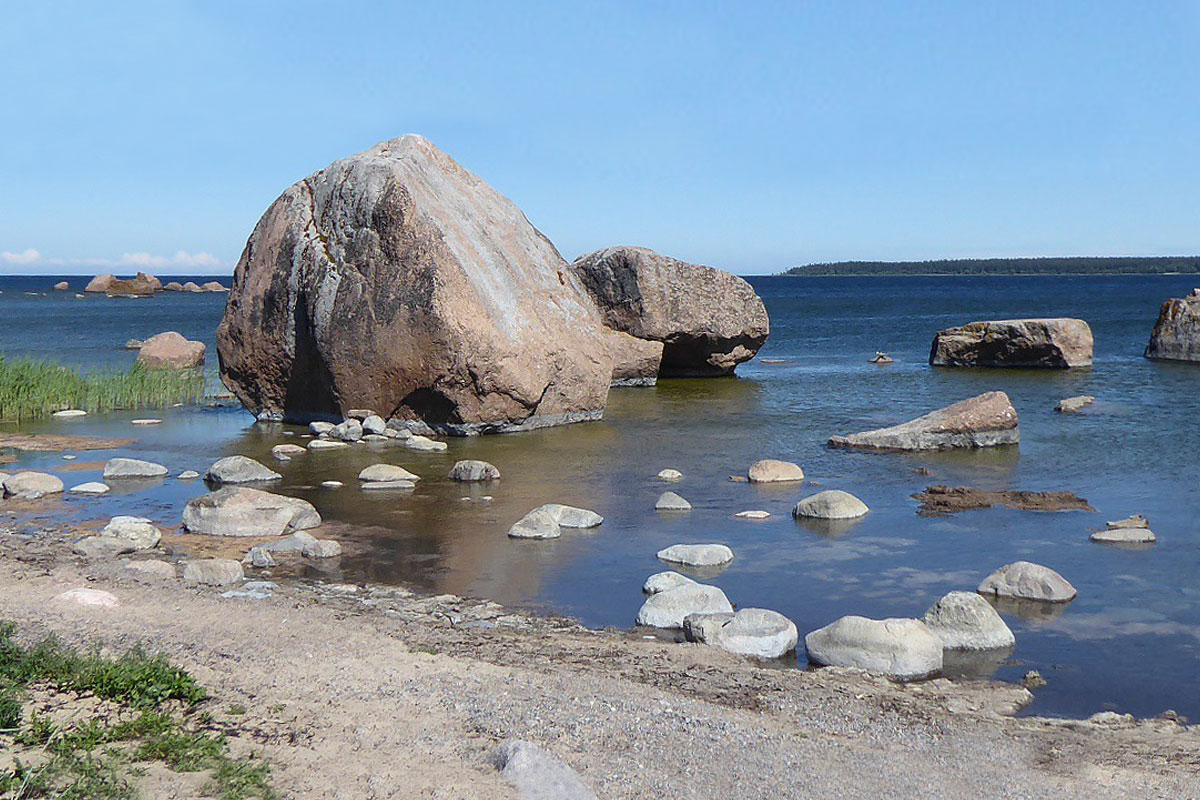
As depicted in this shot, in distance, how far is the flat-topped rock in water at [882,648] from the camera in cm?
805

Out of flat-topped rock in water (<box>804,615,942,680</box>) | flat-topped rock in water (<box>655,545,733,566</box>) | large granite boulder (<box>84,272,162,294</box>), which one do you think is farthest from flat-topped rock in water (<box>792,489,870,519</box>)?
large granite boulder (<box>84,272,162,294</box>)

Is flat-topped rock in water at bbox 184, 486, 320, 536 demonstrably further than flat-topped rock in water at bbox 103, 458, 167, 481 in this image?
No

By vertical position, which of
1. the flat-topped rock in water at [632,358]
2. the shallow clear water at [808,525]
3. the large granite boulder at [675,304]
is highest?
the large granite boulder at [675,304]

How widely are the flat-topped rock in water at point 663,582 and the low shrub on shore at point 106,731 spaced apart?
164 inches

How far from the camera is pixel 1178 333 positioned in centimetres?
3272

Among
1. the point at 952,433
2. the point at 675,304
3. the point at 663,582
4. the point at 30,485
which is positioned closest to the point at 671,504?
the point at 663,582

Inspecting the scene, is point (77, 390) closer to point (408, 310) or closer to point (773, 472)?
point (408, 310)

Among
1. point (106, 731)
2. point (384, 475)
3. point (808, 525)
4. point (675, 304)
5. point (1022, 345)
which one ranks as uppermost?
point (675, 304)

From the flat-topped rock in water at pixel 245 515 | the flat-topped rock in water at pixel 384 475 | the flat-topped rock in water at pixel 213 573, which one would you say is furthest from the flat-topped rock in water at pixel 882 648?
the flat-topped rock in water at pixel 384 475

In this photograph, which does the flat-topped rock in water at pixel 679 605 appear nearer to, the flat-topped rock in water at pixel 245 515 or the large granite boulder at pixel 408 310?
the flat-topped rock in water at pixel 245 515

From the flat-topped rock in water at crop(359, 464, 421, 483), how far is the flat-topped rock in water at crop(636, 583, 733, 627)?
20.8ft

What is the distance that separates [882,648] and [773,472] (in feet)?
23.5

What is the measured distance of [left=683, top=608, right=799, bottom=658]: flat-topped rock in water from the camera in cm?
839

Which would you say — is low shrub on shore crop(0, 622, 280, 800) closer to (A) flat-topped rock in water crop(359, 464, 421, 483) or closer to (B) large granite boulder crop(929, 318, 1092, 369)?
(A) flat-topped rock in water crop(359, 464, 421, 483)
